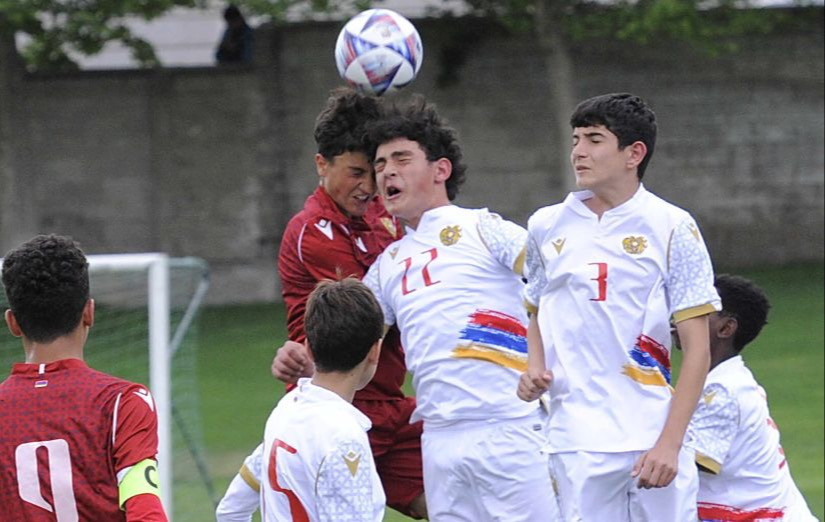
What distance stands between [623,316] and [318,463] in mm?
1053

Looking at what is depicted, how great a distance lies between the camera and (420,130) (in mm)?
4898

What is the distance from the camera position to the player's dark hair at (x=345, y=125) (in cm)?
498

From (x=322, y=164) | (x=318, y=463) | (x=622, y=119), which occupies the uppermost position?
(x=622, y=119)

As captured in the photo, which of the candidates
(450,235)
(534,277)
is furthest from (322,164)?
(534,277)

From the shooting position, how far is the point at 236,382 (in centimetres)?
1183

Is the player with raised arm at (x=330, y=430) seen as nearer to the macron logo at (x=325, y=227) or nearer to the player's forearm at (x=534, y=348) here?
the player's forearm at (x=534, y=348)

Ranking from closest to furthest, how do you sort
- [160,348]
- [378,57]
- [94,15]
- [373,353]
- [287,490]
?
[287,490] → [373,353] → [378,57] → [160,348] → [94,15]

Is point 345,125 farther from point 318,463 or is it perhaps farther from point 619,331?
point 318,463

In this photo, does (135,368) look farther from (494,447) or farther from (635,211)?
(635,211)

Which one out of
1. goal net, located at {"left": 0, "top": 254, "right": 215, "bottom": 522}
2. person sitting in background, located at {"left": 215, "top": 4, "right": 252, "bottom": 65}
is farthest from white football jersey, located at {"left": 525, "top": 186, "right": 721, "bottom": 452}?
person sitting in background, located at {"left": 215, "top": 4, "right": 252, "bottom": 65}

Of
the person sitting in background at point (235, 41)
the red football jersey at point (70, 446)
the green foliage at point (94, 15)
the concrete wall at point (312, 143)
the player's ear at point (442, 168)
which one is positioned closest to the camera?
the red football jersey at point (70, 446)

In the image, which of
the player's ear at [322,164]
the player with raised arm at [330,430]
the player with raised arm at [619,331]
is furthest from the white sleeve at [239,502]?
the player's ear at [322,164]

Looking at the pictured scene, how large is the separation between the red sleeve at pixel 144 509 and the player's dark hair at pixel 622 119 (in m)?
1.79

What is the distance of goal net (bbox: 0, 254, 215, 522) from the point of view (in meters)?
6.60
